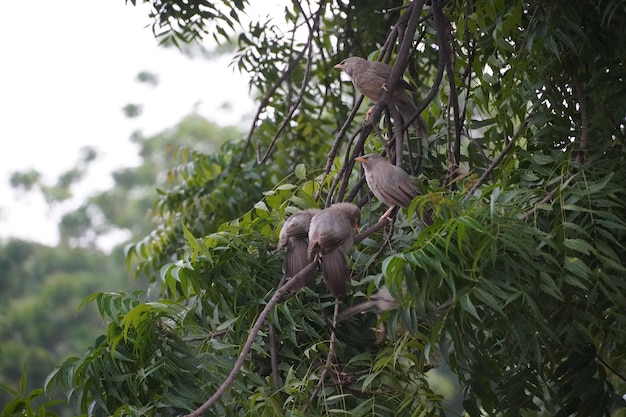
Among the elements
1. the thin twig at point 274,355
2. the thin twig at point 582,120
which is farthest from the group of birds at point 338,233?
the thin twig at point 582,120

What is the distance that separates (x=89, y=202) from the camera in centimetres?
1675

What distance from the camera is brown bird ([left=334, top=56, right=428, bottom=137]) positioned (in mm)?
3955

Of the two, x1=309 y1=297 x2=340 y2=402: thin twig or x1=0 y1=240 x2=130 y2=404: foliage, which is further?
x1=0 y1=240 x2=130 y2=404: foliage

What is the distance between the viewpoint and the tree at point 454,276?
2814 millimetres

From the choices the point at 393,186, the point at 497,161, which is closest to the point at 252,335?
the point at 393,186

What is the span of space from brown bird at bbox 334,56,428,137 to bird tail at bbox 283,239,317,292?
880mm

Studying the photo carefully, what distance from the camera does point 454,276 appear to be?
274cm

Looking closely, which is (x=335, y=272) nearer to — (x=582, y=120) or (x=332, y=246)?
(x=332, y=246)

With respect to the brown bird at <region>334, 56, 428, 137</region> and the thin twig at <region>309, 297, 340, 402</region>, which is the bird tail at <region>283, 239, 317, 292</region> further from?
the brown bird at <region>334, 56, 428, 137</region>

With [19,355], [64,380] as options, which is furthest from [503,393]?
[19,355]

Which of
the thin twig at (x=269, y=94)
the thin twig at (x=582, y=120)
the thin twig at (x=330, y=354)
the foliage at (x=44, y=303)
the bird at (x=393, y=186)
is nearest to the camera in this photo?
the thin twig at (x=330, y=354)

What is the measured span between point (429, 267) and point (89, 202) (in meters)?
14.8

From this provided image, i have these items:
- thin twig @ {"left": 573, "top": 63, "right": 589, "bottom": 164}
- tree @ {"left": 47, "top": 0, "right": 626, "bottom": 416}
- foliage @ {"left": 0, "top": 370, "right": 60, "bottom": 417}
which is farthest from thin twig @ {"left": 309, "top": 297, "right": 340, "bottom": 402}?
thin twig @ {"left": 573, "top": 63, "right": 589, "bottom": 164}

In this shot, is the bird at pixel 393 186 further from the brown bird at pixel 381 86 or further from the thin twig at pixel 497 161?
the brown bird at pixel 381 86
